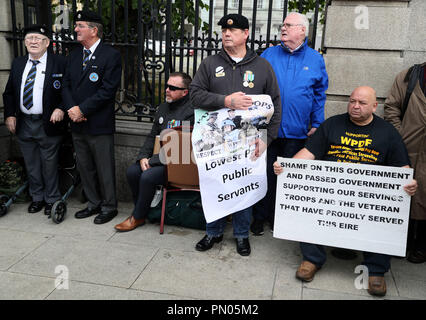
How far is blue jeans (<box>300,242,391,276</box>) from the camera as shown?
3.61 meters

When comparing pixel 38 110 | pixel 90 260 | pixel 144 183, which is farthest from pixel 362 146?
pixel 38 110

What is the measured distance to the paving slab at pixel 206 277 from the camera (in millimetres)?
3508

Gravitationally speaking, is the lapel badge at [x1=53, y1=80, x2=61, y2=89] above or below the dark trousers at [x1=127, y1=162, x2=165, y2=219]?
above

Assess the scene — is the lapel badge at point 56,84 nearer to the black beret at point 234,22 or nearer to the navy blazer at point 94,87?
the navy blazer at point 94,87

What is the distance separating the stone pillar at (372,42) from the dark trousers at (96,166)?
2608 mm

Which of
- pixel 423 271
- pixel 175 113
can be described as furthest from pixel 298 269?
pixel 175 113

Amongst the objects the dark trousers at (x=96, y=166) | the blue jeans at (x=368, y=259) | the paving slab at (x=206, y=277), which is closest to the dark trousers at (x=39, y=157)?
the dark trousers at (x=96, y=166)

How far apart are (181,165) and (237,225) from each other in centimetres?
84

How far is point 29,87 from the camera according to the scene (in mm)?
4953

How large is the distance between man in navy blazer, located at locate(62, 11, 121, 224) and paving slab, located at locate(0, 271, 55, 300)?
1.34 m

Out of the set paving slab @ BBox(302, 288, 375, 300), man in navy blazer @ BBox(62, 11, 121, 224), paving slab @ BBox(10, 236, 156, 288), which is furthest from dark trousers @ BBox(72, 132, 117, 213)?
paving slab @ BBox(302, 288, 375, 300)

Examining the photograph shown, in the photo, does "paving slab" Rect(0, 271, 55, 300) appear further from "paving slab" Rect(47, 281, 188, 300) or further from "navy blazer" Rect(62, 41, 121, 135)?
"navy blazer" Rect(62, 41, 121, 135)
